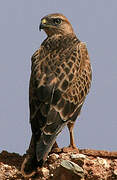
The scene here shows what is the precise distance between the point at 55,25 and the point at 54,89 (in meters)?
2.77

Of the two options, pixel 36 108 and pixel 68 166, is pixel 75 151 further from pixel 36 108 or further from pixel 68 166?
pixel 68 166

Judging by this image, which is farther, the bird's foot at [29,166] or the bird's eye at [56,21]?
the bird's eye at [56,21]

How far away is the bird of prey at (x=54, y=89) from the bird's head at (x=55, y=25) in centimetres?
3

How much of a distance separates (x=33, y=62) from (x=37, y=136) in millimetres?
2010

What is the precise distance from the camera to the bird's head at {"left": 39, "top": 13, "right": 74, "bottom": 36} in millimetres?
11512

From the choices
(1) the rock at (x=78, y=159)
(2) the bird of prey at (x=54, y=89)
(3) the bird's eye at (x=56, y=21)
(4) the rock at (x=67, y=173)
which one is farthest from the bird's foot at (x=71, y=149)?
(3) the bird's eye at (x=56, y=21)

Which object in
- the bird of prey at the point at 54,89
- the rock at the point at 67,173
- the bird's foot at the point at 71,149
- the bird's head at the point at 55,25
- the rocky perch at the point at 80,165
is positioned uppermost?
the bird's head at the point at 55,25

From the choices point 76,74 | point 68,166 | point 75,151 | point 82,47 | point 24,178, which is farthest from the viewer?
point 82,47

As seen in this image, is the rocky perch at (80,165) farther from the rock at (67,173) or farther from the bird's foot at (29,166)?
the rock at (67,173)

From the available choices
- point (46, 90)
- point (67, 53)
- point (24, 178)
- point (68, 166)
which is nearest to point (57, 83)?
point (46, 90)

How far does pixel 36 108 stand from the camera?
9.10 metres

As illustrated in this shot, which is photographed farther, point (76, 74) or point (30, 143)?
point (76, 74)

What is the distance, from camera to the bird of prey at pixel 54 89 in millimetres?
8820

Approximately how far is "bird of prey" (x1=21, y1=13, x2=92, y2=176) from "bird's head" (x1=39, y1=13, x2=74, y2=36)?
0.03 metres
